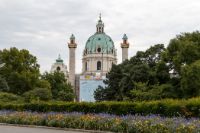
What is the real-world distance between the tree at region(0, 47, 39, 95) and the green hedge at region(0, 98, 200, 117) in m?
31.0

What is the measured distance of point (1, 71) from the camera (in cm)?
6200

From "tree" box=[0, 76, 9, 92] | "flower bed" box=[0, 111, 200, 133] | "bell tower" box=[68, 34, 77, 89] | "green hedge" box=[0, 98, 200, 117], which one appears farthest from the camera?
"bell tower" box=[68, 34, 77, 89]

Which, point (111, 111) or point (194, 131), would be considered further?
point (111, 111)

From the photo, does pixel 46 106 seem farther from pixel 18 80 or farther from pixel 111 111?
pixel 18 80

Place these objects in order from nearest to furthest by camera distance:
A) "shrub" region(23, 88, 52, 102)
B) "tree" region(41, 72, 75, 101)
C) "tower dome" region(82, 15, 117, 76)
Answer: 1. "shrub" region(23, 88, 52, 102)
2. "tree" region(41, 72, 75, 101)
3. "tower dome" region(82, 15, 117, 76)

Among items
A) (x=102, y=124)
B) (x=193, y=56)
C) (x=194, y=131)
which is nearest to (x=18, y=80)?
(x=193, y=56)

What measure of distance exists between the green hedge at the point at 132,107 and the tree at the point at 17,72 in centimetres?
3102

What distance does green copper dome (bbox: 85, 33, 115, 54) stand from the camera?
136125mm

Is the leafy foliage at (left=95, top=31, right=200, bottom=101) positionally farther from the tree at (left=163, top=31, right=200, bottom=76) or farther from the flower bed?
the flower bed

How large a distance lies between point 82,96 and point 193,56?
77.3 metres

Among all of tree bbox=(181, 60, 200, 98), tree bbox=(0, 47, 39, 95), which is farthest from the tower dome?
tree bbox=(181, 60, 200, 98)

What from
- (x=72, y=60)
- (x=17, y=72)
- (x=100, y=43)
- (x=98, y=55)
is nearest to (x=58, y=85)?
(x=17, y=72)

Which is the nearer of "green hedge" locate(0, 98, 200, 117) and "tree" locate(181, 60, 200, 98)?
"green hedge" locate(0, 98, 200, 117)

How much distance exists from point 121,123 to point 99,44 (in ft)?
395
